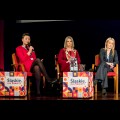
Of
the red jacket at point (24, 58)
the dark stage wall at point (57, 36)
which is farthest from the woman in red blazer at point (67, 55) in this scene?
the dark stage wall at point (57, 36)

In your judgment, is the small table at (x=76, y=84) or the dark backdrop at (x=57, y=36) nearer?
the small table at (x=76, y=84)

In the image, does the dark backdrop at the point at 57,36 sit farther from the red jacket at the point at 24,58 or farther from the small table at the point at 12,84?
the small table at the point at 12,84

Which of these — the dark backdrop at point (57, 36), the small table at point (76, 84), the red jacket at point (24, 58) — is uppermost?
the dark backdrop at point (57, 36)

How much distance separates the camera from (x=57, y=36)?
348 inches

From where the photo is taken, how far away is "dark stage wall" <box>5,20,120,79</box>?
8.77m

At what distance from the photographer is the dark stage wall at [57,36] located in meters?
8.77

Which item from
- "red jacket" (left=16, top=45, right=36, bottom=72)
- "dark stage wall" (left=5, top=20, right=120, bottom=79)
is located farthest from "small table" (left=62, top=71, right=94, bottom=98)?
"dark stage wall" (left=5, top=20, right=120, bottom=79)

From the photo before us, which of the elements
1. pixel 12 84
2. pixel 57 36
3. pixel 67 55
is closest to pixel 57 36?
pixel 57 36

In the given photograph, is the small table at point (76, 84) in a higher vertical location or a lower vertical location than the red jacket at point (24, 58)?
lower

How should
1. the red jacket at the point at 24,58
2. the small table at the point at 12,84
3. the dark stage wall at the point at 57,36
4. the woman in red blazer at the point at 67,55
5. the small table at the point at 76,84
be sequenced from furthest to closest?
the dark stage wall at the point at 57,36, the woman in red blazer at the point at 67,55, the red jacket at the point at 24,58, the small table at the point at 12,84, the small table at the point at 76,84

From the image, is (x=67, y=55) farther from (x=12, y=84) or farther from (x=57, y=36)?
(x=12, y=84)

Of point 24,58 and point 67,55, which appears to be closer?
point 24,58
